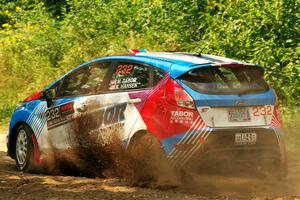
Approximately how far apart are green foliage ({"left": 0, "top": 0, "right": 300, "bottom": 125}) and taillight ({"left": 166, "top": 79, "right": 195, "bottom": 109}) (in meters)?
4.69

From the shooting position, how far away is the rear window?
7574 millimetres

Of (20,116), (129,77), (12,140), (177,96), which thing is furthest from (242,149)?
(12,140)

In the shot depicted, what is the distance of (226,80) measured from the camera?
778 cm

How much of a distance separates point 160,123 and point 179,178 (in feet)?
2.14

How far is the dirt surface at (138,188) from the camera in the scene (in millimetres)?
7055

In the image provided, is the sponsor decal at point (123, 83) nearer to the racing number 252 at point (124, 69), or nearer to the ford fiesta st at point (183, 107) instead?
the ford fiesta st at point (183, 107)

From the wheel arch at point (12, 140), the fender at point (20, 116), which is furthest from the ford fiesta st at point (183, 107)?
the wheel arch at point (12, 140)

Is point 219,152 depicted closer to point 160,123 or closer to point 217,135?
point 217,135

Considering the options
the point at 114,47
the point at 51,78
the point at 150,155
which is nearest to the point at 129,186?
the point at 150,155

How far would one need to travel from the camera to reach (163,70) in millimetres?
7766

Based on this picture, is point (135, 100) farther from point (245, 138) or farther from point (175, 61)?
point (245, 138)

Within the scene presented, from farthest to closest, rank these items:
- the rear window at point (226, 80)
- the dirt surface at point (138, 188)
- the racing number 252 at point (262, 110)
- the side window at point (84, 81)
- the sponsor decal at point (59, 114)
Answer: the sponsor decal at point (59, 114)
the side window at point (84, 81)
the racing number 252 at point (262, 110)
the rear window at point (226, 80)
the dirt surface at point (138, 188)

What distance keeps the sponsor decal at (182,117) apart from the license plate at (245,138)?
571 millimetres

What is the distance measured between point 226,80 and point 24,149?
325 centimetres
